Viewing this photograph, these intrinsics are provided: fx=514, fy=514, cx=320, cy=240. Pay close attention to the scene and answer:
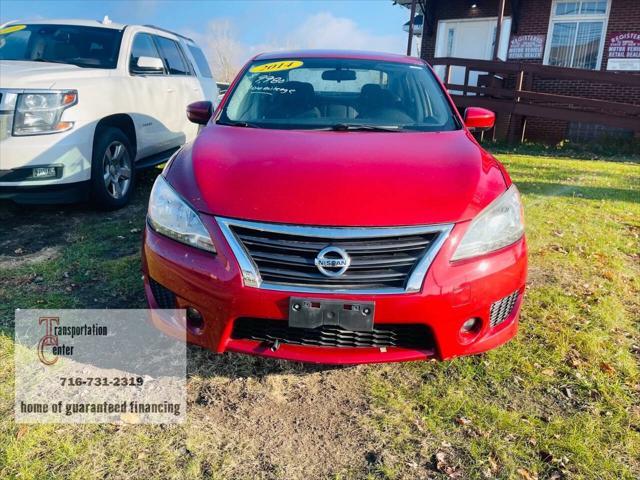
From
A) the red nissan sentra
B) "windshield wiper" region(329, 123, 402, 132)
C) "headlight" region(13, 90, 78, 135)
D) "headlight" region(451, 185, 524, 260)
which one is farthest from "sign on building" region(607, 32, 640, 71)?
"headlight" region(13, 90, 78, 135)

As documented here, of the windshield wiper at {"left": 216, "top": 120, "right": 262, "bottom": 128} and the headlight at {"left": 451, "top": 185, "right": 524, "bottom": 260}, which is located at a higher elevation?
the windshield wiper at {"left": 216, "top": 120, "right": 262, "bottom": 128}

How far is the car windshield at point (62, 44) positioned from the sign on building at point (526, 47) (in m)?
11.4

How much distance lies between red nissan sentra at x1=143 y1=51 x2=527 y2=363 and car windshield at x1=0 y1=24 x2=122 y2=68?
11.2ft

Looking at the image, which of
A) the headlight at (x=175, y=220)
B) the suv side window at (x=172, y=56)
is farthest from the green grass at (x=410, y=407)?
the suv side window at (x=172, y=56)

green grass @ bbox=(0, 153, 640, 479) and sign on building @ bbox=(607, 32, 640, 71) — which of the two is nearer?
green grass @ bbox=(0, 153, 640, 479)

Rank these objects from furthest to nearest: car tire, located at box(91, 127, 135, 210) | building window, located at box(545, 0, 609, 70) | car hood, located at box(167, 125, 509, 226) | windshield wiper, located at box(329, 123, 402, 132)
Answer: building window, located at box(545, 0, 609, 70), car tire, located at box(91, 127, 135, 210), windshield wiper, located at box(329, 123, 402, 132), car hood, located at box(167, 125, 509, 226)

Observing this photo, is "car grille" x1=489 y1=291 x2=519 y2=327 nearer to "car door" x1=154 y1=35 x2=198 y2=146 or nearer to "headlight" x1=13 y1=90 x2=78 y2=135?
"headlight" x1=13 y1=90 x2=78 y2=135

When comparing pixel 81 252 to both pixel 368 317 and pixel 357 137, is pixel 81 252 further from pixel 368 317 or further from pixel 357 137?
pixel 368 317

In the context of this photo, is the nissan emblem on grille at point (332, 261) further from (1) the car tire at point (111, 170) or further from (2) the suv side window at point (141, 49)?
(2) the suv side window at point (141, 49)

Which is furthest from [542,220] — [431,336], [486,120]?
[431,336]

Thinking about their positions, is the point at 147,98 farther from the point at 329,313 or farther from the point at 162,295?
the point at 329,313

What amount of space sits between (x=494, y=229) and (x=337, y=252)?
0.75 metres

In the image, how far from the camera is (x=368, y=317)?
2.09 meters

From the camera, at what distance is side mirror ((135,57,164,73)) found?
5.25 meters
